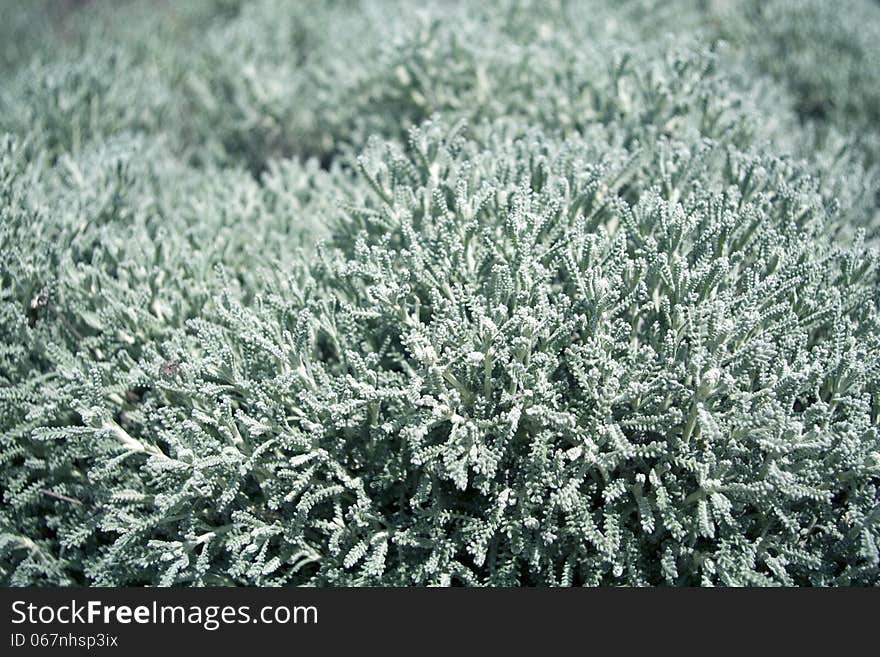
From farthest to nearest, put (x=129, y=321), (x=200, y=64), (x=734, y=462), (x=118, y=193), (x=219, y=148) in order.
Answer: (x=200, y=64)
(x=219, y=148)
(x=118, y=193)
(x=129, y=321)
(x=734, y=462)

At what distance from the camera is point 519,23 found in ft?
→ 18.4

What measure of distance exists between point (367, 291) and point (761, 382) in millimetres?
1497

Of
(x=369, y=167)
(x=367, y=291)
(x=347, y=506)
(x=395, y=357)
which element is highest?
(x=369, y=167)

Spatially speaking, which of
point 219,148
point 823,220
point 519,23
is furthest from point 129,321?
point 519,23

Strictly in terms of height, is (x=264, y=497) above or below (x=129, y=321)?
below

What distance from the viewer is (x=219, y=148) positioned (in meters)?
5.46

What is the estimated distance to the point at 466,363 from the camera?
9.46 feet

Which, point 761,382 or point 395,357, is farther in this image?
point 395,357

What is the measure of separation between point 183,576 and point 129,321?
1.16 metres

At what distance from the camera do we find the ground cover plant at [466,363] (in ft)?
9.15

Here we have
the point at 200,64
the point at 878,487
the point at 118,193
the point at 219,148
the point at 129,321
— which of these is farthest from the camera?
the point at 200,64

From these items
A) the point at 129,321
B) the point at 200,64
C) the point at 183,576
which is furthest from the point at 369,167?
the point at 200,64

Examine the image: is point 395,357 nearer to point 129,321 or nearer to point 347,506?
point 347,506

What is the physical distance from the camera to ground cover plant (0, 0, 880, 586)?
2789 millimetres
